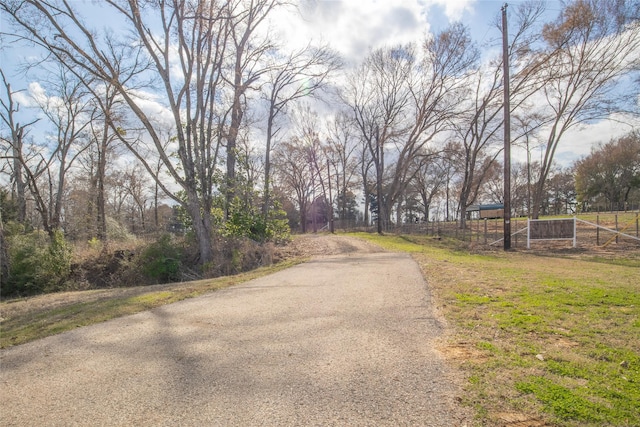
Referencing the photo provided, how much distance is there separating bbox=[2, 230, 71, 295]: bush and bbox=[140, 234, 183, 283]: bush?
10.3 feet

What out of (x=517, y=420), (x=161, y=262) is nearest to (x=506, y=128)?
(x=517, y=420)

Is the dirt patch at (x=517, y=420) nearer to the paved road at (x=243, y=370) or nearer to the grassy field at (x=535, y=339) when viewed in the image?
the grassy field at (x=535, y=339)

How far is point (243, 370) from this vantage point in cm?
335

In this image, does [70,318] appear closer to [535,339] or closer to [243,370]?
[243,370]

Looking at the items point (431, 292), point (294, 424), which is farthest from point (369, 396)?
point (431, 292)

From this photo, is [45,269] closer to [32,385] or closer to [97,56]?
[97,56]

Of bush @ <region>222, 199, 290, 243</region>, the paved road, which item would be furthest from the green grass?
bush @ <region>222, 199, 290, 243</region>

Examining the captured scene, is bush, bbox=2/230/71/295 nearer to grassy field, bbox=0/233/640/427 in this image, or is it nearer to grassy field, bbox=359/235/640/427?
grassy field, bbox=0/233/640/427

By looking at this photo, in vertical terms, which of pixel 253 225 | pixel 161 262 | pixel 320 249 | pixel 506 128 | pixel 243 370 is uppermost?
pixel 506 128

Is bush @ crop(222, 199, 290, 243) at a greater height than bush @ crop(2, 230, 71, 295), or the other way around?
bush @ crop(222, 199, 290, 243)

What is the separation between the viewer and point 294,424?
2.46 metres

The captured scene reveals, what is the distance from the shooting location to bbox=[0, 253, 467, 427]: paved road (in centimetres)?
262

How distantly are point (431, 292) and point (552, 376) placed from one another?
3575 millimetres

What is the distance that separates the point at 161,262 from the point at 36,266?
4.65m
